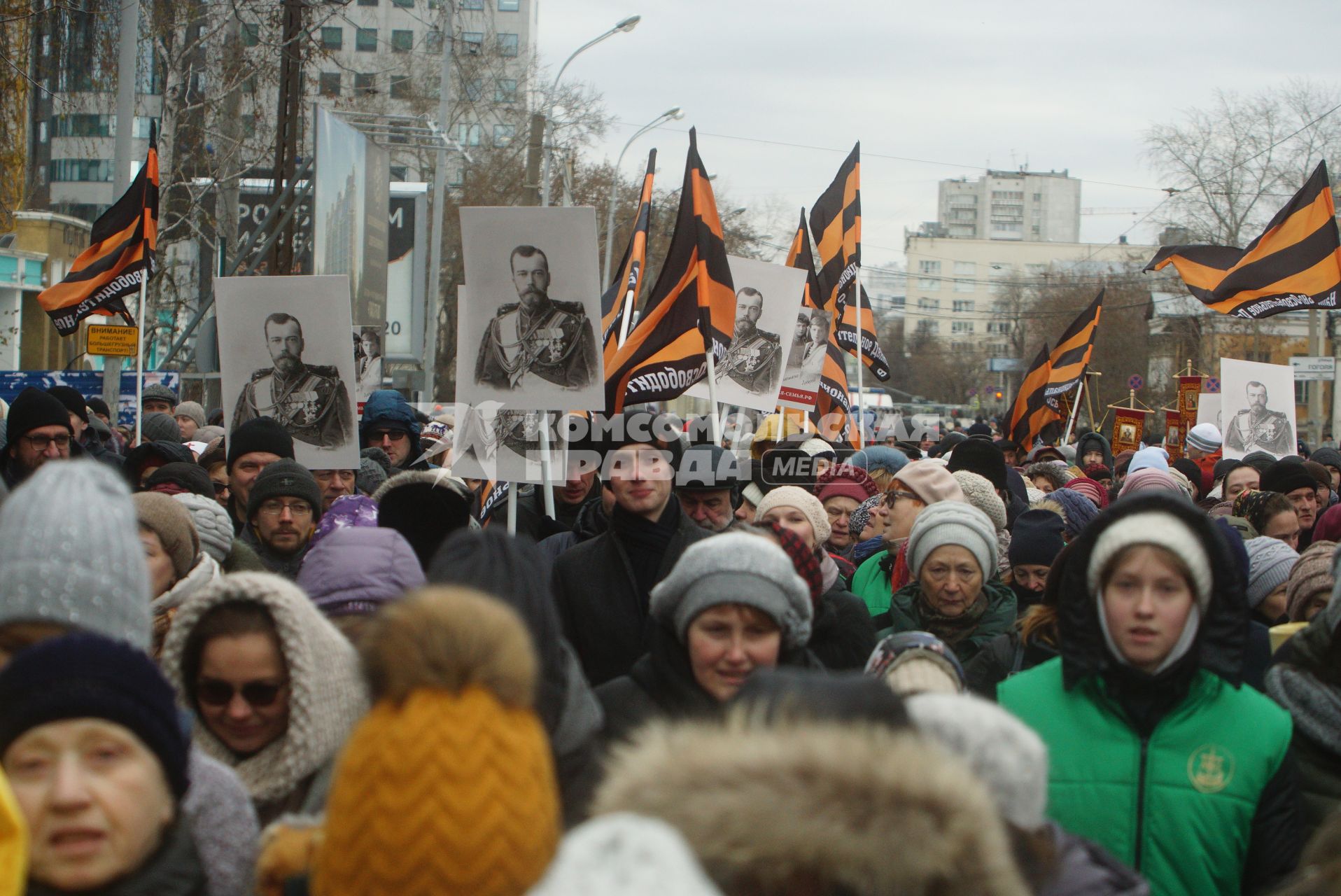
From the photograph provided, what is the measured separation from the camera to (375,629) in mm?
1833

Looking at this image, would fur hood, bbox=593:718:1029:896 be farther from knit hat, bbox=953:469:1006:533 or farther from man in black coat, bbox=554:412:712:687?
knit hat, bbox=953:469:1006:533

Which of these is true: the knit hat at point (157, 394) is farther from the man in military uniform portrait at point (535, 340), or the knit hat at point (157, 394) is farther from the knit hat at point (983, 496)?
the knit hat at point (983, 496)

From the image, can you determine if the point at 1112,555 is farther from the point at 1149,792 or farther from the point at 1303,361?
the point at 1303,361

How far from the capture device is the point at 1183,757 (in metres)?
3.07

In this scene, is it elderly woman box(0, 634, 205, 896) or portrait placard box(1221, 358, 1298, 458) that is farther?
portrait placard box(1221, 358, 1298, 458)

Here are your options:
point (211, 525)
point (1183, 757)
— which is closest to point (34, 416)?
point (211, 525)

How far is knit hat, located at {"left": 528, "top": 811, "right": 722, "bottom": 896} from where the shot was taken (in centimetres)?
133

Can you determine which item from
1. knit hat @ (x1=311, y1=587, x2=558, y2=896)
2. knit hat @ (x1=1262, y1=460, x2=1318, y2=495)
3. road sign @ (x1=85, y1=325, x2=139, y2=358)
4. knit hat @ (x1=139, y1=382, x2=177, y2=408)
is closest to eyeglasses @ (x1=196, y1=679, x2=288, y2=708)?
knit hat @ (x1=311, y1=587, x2=558, y2=896)

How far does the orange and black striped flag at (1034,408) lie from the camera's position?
53.3 feet

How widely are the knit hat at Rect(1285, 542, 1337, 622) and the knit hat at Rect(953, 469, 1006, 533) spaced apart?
6.18 feet

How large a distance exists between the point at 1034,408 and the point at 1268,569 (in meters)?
10.9

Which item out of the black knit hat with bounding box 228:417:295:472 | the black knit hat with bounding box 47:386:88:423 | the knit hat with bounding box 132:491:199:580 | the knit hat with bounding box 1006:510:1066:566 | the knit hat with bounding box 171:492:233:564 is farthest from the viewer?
the black knit hat with bounding box 47:386:88:423

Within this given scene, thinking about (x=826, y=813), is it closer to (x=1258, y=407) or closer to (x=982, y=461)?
(x=982, y=461)

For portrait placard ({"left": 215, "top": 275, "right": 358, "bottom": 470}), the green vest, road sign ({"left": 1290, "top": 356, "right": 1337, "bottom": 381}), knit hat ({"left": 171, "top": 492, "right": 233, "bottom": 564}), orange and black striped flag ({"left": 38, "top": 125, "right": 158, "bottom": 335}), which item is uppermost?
orange and black striped flag ({"left": 38, "top": 125, "right": 158, "bottom": 335})
